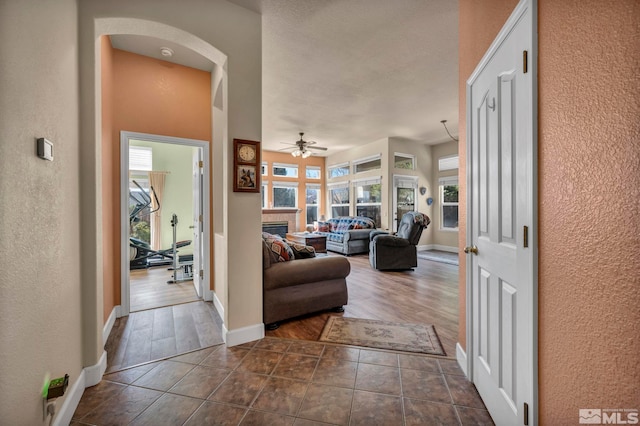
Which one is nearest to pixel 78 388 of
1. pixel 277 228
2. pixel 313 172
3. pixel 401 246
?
pixel 401 246

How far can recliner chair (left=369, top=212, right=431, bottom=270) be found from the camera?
→ 4.77 meters

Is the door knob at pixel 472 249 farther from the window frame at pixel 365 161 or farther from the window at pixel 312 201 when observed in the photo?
the window at pixel 312 201

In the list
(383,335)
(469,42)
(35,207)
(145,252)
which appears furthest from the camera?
(145,252)

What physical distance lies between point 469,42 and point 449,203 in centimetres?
629

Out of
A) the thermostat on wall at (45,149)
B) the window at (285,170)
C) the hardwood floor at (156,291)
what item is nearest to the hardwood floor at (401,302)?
the hardwood floor at (156,291)

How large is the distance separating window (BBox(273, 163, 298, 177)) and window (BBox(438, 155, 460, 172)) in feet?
14.6

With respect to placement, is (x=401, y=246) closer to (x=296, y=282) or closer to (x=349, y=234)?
(x=349, y=234)

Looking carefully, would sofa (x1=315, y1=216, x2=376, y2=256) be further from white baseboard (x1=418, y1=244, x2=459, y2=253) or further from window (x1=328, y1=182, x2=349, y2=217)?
white baseboard (x1=418, y1=244, x2=459, y2=253)

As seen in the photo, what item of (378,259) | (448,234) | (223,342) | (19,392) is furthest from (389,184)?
(19,392)

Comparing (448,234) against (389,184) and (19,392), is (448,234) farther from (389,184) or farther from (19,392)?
(19,392)

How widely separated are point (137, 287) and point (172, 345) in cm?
212

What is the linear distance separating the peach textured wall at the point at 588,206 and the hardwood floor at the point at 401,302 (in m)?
1.36

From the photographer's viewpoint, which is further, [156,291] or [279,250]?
[156,291]

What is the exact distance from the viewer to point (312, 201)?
360 inches
